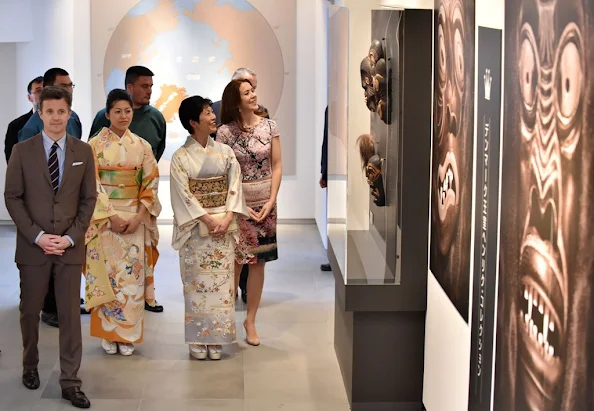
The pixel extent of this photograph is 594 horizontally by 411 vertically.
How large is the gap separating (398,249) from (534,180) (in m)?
1.99

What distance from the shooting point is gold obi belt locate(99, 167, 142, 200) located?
5.70 meters

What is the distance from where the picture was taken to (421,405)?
16.1 ft

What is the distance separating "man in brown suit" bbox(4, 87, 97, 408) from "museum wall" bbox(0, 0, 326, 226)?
214 inches

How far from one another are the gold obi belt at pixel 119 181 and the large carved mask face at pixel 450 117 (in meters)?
1.97

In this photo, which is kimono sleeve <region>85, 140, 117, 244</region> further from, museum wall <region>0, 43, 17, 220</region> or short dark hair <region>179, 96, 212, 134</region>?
museum wall <region>0, 43, 17, 220</region>

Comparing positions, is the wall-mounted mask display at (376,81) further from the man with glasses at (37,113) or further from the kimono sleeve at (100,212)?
the man with glasses at (37,113)

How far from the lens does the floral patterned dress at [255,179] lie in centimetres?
595

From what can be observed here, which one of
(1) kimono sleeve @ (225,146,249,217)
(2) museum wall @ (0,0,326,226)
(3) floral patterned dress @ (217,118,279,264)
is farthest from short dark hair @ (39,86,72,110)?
(2) museum wall @ (0,0,326,226)

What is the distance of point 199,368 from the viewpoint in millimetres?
5613

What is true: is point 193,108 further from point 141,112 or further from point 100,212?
point 141,112

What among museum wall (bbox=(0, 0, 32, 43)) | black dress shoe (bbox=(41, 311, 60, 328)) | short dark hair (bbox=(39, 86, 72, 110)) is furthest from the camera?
museum wall (bbox=(0, 0, 32, 43))

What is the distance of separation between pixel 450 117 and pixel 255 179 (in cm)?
212

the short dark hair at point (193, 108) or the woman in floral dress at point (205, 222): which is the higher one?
the short dark hair at point (193, 108)

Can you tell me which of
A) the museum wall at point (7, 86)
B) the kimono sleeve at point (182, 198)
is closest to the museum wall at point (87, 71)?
the museum wall at point (7, 86)
